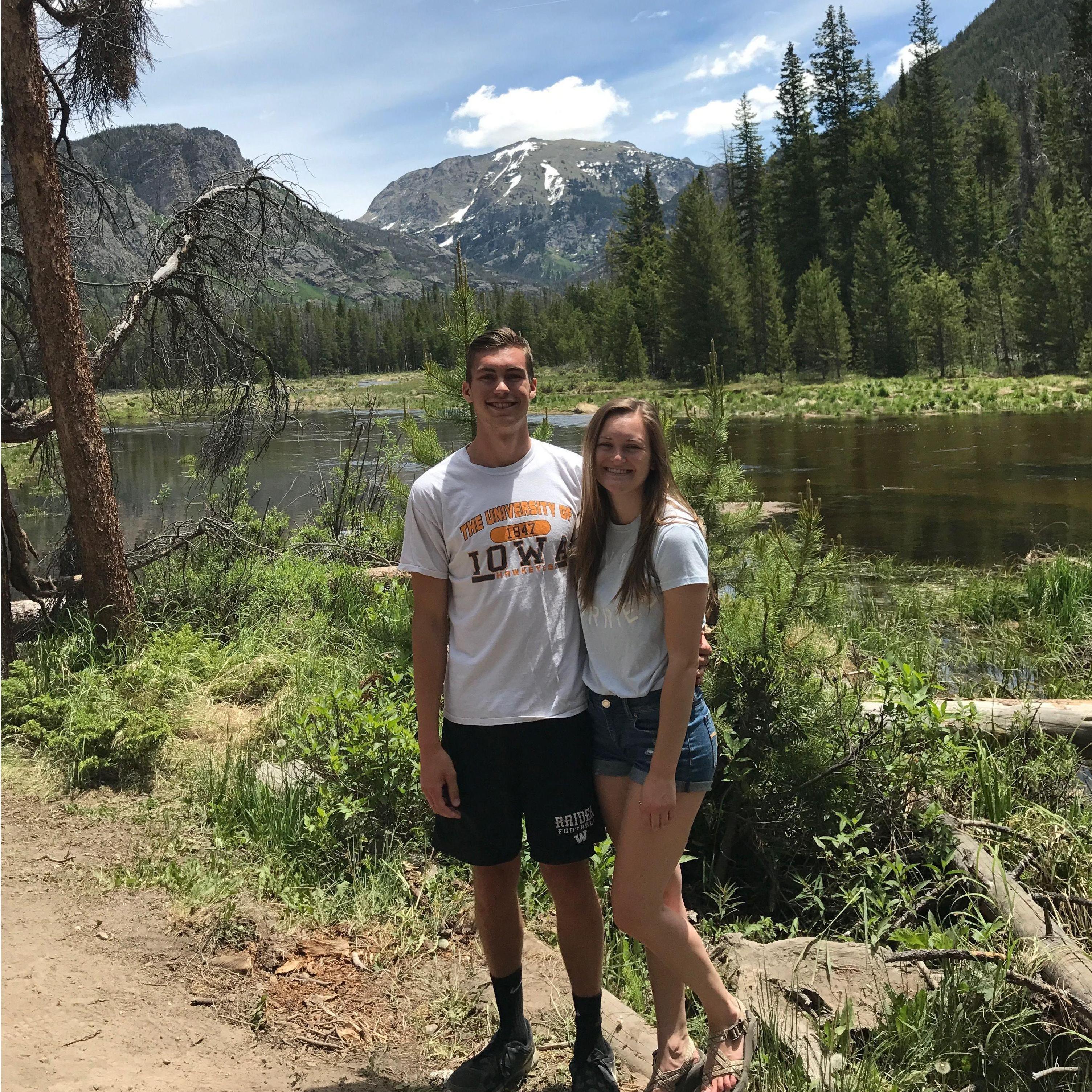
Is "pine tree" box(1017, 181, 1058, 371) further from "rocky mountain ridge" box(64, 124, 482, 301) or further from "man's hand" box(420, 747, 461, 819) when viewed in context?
"man's hand" box(420, 747, 461, 819)

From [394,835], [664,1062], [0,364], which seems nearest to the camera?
[664,1062]

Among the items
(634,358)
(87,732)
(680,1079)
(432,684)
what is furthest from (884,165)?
(680,1079)

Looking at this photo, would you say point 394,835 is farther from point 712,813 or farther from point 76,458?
point 76,458

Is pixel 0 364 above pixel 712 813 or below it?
above

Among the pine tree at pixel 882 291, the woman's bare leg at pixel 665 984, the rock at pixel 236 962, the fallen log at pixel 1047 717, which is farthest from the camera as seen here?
the pine tree at pixel 882 291

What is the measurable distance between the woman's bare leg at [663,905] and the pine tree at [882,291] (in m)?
46.9

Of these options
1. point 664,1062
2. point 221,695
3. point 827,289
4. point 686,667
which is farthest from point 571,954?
point 827,289

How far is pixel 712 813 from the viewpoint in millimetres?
4688

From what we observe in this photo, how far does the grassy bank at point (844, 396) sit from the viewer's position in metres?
30.5

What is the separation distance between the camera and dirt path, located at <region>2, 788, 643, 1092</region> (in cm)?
286

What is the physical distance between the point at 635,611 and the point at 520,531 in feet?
1.43

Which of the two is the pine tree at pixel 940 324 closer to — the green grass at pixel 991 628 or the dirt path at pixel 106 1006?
the green grass at pixel 991 628

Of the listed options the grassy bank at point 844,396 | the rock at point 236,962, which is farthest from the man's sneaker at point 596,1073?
the grassy bank at point 844,396

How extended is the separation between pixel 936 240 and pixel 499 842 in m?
63.8
